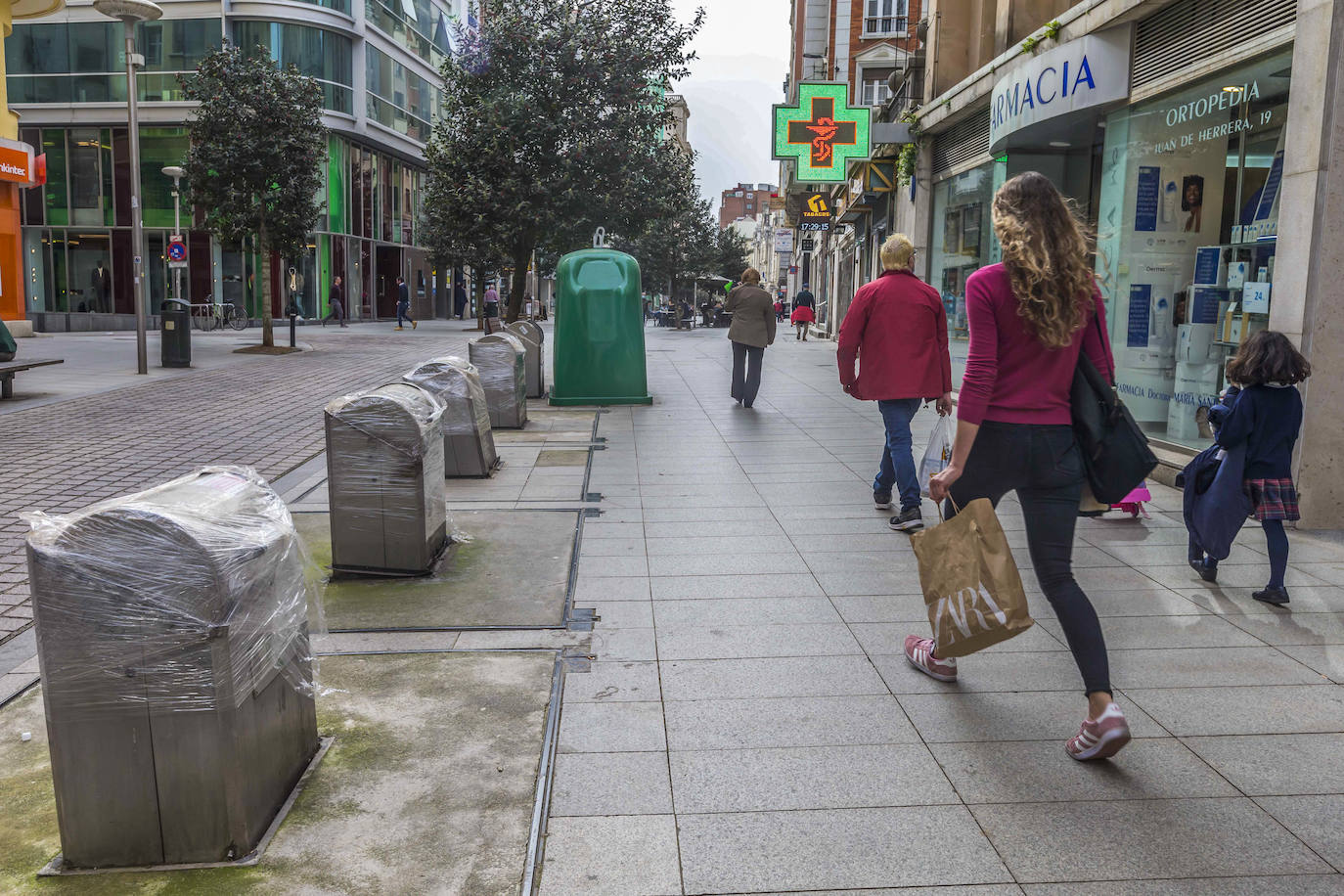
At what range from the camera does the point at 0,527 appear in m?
6.79

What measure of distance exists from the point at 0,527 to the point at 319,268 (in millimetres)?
33985

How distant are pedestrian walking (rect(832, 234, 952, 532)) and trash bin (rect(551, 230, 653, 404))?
6.54m

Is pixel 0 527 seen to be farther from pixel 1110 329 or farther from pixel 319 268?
pixel 319 268

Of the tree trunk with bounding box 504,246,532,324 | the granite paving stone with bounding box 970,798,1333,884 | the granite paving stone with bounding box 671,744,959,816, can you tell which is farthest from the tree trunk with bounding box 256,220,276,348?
the granite paving stone with bounding box 970,798,1333,884

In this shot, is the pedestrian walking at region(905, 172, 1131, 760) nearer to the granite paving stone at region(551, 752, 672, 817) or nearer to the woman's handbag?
the woman's handbag

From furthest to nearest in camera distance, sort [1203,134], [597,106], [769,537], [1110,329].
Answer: [597,106] → [1110,329] → [1203,134] → [769,537]

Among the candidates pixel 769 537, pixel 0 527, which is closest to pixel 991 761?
pixel 769 537

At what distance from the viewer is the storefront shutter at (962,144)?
15.2 m

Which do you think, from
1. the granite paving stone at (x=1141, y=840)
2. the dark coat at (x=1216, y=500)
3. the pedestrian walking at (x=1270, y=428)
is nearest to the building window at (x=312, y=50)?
the dark coat at (x=1216, y=500)

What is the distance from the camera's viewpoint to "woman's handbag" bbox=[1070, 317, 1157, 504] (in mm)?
3594

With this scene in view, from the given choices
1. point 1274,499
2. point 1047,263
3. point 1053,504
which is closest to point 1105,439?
point 1053,504

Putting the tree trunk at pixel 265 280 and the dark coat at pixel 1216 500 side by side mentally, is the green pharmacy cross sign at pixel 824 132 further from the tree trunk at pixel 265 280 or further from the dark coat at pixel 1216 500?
the dark coat at pixel 1216 500

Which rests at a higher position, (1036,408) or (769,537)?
(1036,408)

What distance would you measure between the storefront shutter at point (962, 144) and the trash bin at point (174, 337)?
12489 millimetres
